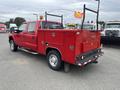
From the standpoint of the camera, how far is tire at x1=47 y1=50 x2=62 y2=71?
5888 mm

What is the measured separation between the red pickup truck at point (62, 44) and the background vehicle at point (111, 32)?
6.54 metres

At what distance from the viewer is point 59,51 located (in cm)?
570

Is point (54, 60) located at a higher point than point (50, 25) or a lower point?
lower

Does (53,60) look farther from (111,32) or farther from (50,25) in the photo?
(111,32)

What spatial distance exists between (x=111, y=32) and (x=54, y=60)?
909 centimetres

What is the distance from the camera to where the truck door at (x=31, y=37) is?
281 inches

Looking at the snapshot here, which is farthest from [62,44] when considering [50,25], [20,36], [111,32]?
[111,32]

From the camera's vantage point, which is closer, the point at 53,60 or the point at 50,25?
the point at 53,60

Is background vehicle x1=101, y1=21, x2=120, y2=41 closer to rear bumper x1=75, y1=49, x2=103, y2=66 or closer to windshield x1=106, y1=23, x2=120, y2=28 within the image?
windshield x1=106, y1=23, x2=120, y2=28

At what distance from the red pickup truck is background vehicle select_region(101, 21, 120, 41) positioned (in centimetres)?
654

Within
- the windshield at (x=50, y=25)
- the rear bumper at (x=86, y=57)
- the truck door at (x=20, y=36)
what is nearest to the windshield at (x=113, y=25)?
the windshield at (x=50, y=25)

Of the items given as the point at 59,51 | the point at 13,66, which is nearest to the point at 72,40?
the point at 59,51

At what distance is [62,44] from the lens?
5480mm

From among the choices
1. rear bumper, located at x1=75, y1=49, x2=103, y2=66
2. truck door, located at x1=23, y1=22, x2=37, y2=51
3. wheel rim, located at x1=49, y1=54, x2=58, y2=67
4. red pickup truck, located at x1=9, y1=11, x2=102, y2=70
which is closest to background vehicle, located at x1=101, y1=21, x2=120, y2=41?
red pickup truck, located at x1=9, y1=11, x2=102, y2=70
